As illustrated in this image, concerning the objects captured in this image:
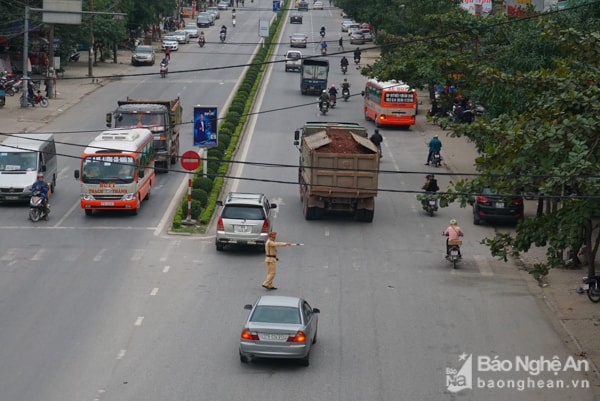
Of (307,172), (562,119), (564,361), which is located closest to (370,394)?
(564,361)

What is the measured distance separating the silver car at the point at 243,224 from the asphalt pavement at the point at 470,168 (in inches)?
248

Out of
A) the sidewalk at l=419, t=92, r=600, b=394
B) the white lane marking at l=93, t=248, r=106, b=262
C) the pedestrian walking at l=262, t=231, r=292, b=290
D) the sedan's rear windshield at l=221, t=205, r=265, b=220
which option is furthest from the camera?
the sedan's rear windshield at l=221, t=205, r=265, b=220

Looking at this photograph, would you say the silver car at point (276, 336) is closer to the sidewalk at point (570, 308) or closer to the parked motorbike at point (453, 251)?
the sidewalk at point (570, 308)

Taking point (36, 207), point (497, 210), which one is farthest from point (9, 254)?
point (497, 210)

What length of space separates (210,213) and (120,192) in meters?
3.21

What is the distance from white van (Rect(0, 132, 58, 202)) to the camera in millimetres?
39406

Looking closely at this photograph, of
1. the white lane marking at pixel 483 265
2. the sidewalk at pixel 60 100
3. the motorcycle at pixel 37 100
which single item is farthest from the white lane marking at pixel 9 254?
the motorcycle at pixel 37 100

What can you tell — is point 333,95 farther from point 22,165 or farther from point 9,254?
point 9,254

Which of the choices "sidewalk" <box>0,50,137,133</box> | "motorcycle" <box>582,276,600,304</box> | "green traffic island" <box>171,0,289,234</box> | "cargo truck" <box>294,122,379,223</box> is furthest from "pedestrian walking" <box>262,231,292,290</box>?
"sidewalk" <box>0,50,137,133</box>

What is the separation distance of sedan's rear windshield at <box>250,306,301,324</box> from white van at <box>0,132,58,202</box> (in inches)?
746

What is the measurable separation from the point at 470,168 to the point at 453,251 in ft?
59.0

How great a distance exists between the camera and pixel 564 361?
2423 cm

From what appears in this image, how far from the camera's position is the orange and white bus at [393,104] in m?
60.8

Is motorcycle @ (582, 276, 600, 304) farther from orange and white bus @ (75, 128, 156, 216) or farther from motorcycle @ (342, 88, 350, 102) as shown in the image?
motorcycle @ (342, 88, 350, 102)
